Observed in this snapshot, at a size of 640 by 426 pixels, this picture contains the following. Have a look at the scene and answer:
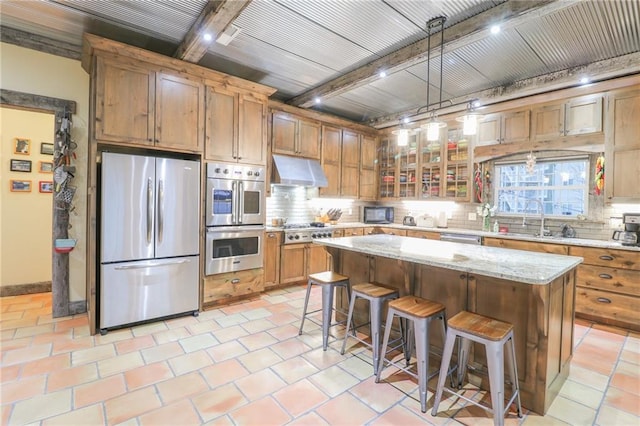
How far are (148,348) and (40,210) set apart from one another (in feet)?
10.4

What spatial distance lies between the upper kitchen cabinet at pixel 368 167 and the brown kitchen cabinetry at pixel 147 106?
342 cm

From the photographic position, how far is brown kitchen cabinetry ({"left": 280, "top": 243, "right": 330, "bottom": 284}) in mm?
4766

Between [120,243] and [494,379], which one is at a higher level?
[120,243]

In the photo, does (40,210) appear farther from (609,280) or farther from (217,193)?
(609,280)

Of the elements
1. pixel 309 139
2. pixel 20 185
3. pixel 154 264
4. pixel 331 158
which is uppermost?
pixel 309 139

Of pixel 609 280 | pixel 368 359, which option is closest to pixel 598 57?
pixel 609 280

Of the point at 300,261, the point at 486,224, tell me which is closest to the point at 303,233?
the point at 300,261

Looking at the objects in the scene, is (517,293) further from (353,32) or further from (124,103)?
(124,103)

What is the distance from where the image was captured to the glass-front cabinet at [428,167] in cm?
529

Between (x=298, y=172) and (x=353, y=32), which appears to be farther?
(x=298, y=172)

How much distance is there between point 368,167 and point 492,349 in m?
4.90

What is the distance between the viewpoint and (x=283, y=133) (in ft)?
16.2

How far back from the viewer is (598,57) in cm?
342

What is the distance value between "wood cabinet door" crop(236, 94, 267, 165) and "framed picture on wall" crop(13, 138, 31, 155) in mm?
3060
